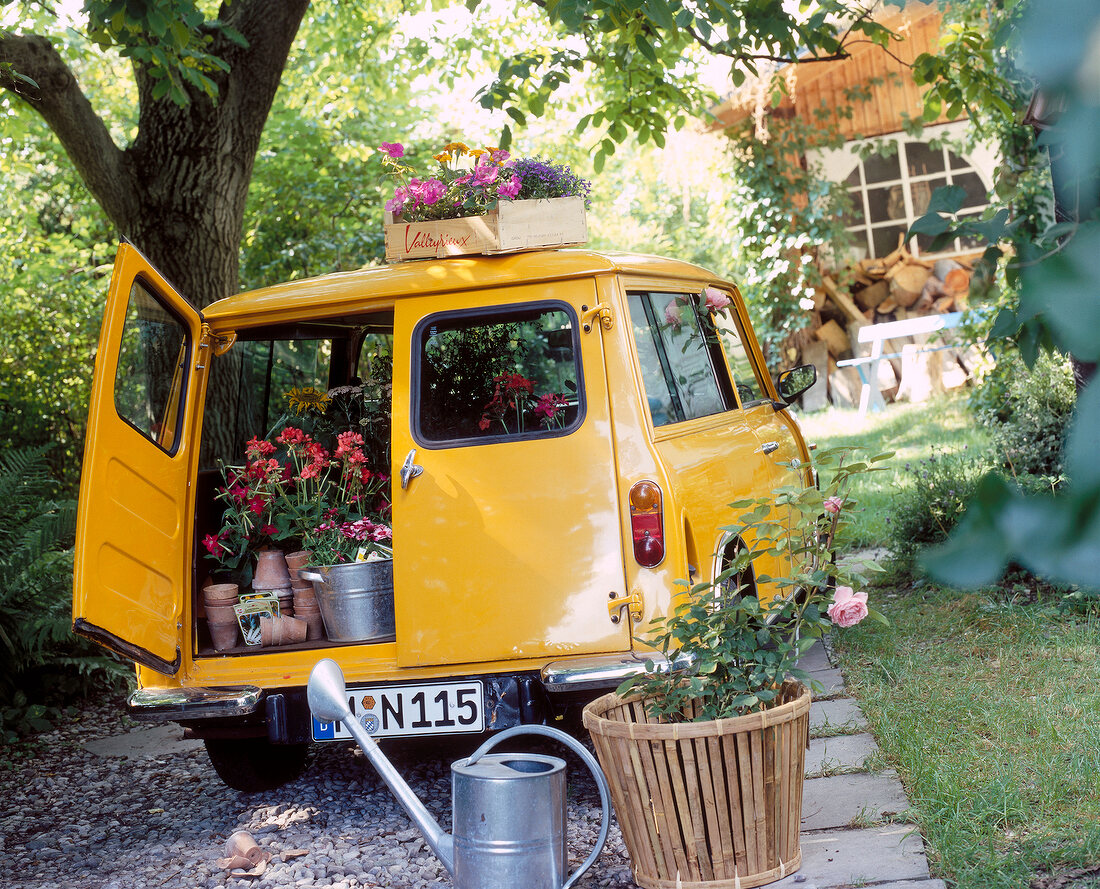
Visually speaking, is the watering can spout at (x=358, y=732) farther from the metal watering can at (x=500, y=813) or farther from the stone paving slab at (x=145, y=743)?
the stone paving slab at (x=145, y=743)

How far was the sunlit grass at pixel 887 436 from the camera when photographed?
8047 mm

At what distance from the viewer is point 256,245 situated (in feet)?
35.0

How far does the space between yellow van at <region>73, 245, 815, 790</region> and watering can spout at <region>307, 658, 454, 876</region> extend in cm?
63

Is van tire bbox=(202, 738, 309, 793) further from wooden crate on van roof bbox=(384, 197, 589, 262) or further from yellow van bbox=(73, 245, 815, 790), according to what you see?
wooden crate on van roof bbox=(384, 197, 589, 262)

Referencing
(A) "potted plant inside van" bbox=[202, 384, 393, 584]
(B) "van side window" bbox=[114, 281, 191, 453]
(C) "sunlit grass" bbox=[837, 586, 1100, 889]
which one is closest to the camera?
(C) "sunlit grass" bbox=[837, 586, 1100, 889]

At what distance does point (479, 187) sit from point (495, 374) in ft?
2.44

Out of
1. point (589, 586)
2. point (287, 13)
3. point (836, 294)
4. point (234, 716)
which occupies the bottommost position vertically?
point (234, 716)

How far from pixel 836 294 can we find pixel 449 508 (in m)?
11.4

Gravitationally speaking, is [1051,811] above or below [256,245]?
below

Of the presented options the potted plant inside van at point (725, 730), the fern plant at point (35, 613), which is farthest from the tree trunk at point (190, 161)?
the potted plant inside van at point (725, 730)

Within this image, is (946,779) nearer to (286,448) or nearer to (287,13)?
(286,448)

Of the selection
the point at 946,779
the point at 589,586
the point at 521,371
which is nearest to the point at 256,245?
the point at 521,371

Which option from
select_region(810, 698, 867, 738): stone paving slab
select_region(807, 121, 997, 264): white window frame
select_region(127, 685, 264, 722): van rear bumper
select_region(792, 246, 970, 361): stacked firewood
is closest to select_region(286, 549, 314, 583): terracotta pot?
select_region(127, 685, 264, 722): van rear bumper

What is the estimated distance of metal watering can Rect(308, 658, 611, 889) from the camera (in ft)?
9.21
